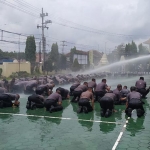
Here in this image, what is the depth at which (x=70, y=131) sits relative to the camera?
27.2ft

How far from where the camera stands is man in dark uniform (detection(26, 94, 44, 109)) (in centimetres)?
1199

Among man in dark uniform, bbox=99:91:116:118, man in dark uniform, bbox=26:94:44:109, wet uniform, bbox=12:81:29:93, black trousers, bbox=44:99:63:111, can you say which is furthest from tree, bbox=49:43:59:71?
man in dark uniform, bbox=99:91:116:118

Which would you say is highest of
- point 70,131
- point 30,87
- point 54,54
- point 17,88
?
point 54,54

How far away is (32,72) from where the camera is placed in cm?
4609

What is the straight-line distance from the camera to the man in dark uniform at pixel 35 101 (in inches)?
472

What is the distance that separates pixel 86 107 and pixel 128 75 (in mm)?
28825

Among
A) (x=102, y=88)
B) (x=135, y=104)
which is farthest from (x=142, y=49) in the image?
(x=135, y=104)

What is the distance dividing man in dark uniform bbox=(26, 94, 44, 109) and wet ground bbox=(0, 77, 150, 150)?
20.6 inches

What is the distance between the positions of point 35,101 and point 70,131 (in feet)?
13.9

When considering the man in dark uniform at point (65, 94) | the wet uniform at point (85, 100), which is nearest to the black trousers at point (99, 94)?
the man in dark uniform at point (65, 94)

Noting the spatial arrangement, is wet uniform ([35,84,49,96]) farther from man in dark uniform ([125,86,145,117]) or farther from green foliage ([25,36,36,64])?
green foliage ([25,36,36,64])

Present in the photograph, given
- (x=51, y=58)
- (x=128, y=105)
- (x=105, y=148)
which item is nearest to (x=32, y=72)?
(x=51, y=58)

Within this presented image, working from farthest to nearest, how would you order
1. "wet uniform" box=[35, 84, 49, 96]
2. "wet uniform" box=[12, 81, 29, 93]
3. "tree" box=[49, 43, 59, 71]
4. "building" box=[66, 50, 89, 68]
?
"building" box=[66, 50, 89, 68] < "tree" box=[49, 43, 59, 71] < "wet uniform" box=[12, 81, 29, 93] < "wet uniform" box=[35, 84, 49, 96]

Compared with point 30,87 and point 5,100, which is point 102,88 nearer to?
point 5,100
